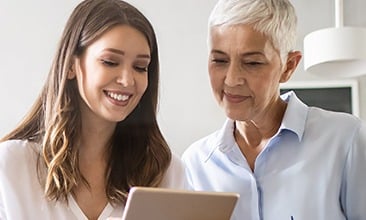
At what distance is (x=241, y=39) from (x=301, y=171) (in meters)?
0.33

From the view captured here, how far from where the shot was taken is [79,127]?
4.53 feet

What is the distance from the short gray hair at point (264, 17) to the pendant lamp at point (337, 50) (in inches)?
28.7

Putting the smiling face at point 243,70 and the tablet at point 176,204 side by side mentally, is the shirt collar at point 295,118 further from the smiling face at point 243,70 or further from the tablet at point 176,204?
the tablet at point 176,204

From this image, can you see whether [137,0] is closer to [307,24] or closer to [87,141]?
[307,24]

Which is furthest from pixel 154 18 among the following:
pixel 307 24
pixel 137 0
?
pixel 307 24

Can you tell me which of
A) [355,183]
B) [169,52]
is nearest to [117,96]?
[355,183]

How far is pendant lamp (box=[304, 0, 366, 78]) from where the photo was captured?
2.10m

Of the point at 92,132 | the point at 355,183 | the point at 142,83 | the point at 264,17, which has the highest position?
the point at 264,17

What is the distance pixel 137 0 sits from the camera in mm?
2684

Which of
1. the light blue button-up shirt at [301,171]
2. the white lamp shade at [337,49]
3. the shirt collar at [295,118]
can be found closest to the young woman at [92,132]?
the light blue button-up shirt at [301,171]

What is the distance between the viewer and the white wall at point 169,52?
2615 millimetres

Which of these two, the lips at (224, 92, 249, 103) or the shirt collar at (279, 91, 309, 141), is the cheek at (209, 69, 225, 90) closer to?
the lips at (224, 92, 249, 103)

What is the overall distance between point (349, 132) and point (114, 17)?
0.59 meters

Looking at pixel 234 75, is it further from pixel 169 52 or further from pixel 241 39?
pixel 169 52
